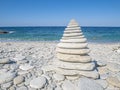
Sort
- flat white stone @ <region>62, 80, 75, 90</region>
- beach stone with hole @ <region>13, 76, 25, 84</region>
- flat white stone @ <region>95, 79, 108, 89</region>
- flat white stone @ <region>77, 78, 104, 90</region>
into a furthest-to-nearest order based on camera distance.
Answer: beach stone with hole @ <region>13, 76, 25, 84</region>
flat white stone @ <region>95, 79, 108, 89</region>
flat white stone @ <region>62, 80, 75, 90</region>
flat white stone @ <region>77, 78, 104, 90</region>

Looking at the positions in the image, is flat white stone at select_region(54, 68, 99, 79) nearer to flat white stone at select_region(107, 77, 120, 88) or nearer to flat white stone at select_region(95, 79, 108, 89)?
flat white stone at select_region(95, 79, 108, 89)

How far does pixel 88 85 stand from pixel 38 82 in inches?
43.2

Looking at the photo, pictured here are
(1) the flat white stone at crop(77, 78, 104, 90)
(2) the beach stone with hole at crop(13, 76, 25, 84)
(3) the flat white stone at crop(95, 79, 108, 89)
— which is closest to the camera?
(1) the flat white stone at crop(77, 78, 104, 90)

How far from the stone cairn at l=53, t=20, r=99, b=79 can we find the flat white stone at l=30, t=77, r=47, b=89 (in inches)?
18.0

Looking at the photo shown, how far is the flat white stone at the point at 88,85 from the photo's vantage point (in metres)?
3.09

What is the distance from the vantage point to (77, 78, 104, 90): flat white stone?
10.1ft

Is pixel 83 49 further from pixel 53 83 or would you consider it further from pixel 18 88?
pixel 18 88

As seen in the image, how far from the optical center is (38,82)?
3334 millimetres

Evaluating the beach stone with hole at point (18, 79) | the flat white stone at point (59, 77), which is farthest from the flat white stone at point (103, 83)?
the beach stone with hole at point (18, 79)

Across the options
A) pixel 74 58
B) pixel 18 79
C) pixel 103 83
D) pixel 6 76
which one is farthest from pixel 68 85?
pixel 6 76

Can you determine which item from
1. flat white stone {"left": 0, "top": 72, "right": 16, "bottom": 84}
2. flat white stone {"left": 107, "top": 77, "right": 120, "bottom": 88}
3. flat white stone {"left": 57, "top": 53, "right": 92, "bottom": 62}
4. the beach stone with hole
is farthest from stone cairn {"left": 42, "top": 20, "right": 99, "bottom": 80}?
flat white stone {"left": 0, "top": 72, "right": 16, "bottom": 84}

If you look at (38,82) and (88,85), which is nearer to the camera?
(88,85)

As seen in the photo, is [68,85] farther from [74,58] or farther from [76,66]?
[74,58]

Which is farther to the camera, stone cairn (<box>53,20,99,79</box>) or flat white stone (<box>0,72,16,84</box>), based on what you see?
stone cairn (<box>53,20,99,79</box>)
